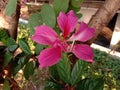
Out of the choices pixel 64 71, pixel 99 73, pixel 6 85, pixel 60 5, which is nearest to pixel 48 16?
pixel 60 5

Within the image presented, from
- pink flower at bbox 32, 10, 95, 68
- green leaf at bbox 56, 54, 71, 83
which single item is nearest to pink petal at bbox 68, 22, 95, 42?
pink flower at bbox 32, 10, 95, 68

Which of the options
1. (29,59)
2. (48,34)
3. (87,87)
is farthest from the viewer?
(29,59)

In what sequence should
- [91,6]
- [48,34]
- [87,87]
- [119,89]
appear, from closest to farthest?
[48,34] → [87,87] → [119,89] → [91,6]

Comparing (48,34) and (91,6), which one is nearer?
(48,34)

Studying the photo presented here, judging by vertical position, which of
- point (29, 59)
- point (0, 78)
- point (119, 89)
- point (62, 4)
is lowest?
point (119, 89)

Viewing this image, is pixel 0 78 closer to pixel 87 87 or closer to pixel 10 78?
pixel 10 78

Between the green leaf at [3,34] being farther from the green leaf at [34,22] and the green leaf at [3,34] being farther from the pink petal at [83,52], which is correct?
the pink petal at [83,52]

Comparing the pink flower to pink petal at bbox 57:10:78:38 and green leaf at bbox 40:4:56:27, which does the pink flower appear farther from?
green leaf at bbox 40:4:56:27

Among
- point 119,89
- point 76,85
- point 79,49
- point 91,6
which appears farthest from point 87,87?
point 91,6
